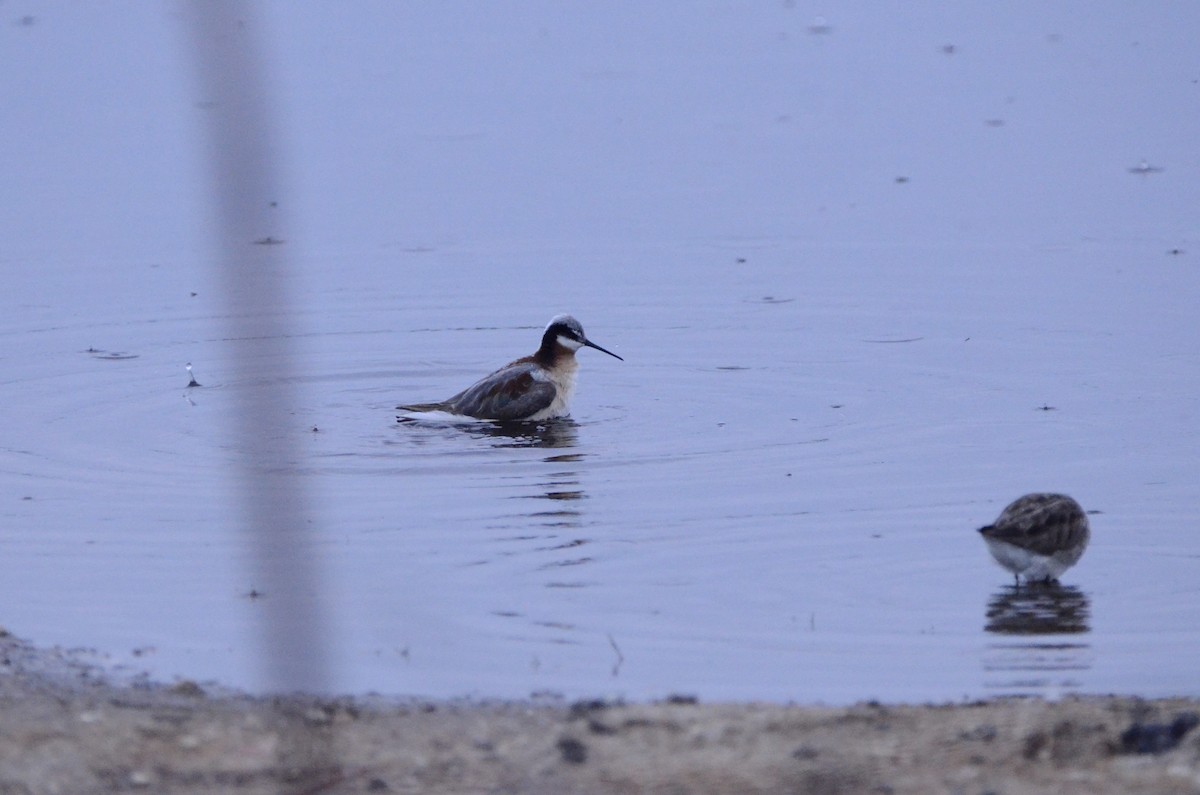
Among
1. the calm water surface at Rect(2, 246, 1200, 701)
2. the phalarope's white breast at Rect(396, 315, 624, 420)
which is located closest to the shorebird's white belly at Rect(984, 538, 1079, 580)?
the calm water surface at Rect(2, 246, 1200, 701)

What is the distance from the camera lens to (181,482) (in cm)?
1187

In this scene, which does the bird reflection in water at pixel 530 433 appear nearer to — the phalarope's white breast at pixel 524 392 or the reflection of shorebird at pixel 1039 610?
the phalarope's white breast at pixel 524 392

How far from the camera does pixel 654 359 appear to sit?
51.8ft

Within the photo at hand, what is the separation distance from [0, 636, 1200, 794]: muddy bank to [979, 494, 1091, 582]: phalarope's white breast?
2.14 meters

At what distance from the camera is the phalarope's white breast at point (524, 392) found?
46.7ft

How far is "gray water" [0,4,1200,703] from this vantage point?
868 cm

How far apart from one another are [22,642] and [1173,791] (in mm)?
5272

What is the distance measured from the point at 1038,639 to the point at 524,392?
6.43 metres

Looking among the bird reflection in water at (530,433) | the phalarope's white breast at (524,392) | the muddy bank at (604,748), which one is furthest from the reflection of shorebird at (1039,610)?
the phalarope's white breast at (524,392)

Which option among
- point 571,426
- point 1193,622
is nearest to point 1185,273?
point 571,426

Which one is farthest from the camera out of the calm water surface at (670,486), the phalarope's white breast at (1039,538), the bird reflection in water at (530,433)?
the bird reflection in water at (530,433)

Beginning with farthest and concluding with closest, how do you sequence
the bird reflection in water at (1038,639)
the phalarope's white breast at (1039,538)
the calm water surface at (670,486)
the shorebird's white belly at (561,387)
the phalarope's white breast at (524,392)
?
the shorebird's white belly at (561,387) < the phalarope's white breast at (524,392) < the phalarope's white breast at (1039,538) < the calm water surface at (670,486) < the bird reflection in water at (1038,639)

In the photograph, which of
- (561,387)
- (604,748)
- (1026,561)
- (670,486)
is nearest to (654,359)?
(561,387)

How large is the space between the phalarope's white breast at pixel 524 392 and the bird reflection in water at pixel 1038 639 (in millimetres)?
5581
